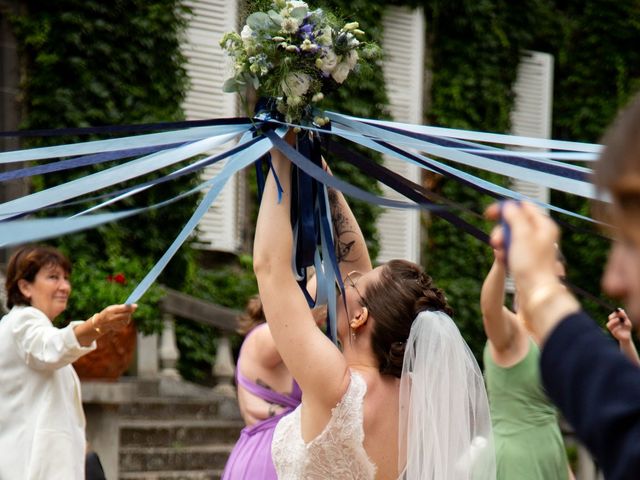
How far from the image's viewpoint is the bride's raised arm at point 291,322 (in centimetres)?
298

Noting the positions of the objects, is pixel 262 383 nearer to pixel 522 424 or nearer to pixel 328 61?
pixel 522 424

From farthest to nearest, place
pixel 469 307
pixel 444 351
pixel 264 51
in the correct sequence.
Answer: pixel 469 307 → pixel 444 351 → pixel 264 51

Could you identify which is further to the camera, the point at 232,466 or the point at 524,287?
the point at 232,466

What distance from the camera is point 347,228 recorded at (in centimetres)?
379

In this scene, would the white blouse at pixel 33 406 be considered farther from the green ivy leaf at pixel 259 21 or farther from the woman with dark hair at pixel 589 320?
the woman with dark hair at pixel 589 320

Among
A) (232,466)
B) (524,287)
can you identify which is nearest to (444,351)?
(232,466)

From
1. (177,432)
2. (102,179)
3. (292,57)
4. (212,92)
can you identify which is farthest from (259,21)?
(212,92)

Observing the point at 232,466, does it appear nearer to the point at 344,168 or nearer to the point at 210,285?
the point at 210,285

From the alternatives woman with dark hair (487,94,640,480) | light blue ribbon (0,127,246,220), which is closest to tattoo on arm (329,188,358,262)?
light blue ribbon (0,127,246,220)

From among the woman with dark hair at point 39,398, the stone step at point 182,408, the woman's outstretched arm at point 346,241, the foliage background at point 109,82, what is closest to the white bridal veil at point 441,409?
the woman's outstretched arm at point 346,241

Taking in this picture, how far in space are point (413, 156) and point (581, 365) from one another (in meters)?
2.08

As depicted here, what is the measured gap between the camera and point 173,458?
26.7ft

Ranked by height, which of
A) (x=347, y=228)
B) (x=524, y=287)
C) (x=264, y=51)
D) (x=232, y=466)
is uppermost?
(x=264, y=51)

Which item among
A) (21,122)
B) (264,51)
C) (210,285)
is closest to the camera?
(264,51)
